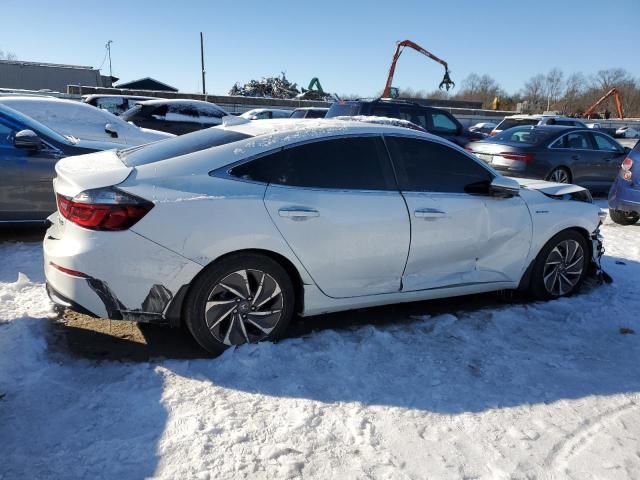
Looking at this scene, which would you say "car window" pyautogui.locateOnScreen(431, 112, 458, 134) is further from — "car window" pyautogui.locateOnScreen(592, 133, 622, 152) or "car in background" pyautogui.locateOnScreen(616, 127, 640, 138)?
"car in background" pyautogui.locateOnScreen(616, 127, 640, 138)

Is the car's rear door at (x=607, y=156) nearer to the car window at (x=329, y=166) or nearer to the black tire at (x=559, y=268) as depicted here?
the black tire at (x=559, y=268)

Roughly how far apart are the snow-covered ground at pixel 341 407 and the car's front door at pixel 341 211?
1.58 ft

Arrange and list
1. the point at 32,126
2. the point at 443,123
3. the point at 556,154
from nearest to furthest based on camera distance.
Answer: the point at 32,126, the point at 556,154, the point at 443,123

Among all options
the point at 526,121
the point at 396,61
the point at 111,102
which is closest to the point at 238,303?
the point at 111,102

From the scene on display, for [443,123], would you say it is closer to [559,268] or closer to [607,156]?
[607,156]

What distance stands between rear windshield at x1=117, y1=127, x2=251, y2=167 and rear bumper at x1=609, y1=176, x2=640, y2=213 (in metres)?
6.35

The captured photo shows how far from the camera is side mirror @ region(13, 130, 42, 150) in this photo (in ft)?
18.8

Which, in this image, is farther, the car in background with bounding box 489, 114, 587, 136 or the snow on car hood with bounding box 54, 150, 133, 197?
the car in background with bounding box 489, 114, 587, 136

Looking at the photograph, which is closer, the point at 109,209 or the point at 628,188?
the point at 109,209

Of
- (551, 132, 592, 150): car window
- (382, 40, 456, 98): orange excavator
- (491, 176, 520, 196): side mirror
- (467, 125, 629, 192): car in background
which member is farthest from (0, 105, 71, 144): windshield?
(382, 40, 456, 98): orange excavator

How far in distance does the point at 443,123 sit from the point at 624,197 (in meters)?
5.09

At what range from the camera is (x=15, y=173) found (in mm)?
5730

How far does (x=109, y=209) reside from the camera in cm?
313

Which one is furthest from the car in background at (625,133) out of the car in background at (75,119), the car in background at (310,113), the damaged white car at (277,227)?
the damaged white car at (277,227)
